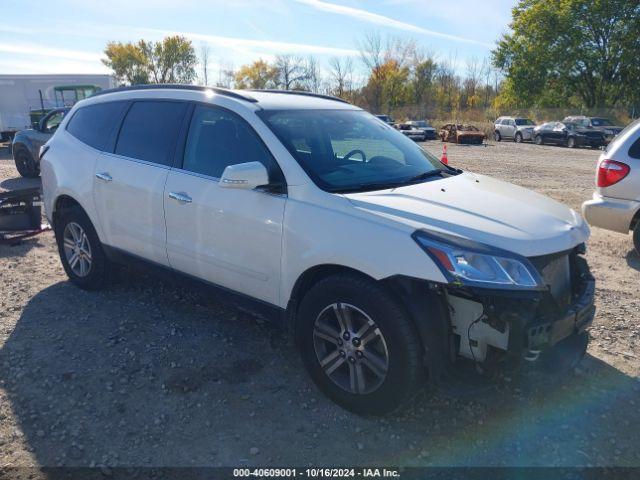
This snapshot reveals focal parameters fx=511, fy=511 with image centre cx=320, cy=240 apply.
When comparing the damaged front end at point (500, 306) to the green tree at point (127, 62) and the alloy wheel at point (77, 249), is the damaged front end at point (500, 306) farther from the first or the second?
the green tree at point (127, 62)

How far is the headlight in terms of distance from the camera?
8.36 ft

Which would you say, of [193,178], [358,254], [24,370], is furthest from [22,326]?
[358,254]

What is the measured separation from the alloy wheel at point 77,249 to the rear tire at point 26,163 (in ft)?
31.1

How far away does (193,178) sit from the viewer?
12.1 ft

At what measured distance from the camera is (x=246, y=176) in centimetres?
309

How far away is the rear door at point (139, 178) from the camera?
3955 mm

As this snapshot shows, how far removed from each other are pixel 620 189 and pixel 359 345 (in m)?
4.47

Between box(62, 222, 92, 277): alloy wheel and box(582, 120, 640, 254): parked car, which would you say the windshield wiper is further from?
box(62, 222, 92, 277): alloy wheel

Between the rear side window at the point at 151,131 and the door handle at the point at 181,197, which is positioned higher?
the rear side window at the point at 151,131

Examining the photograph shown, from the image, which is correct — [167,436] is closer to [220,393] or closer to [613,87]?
[220,393]

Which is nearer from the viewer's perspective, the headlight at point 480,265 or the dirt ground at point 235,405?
the headlight at point 480,265

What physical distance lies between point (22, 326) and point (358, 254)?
3.20 m

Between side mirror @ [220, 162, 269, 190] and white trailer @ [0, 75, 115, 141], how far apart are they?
22.8m

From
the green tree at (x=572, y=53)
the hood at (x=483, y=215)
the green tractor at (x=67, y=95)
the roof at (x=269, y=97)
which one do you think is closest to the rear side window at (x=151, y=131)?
the roof at (x=269, y=97)
